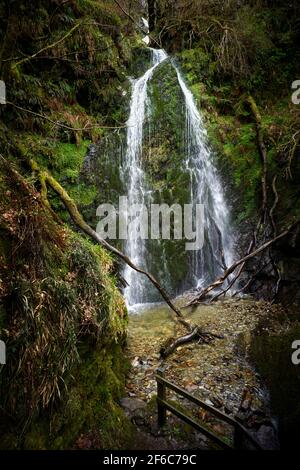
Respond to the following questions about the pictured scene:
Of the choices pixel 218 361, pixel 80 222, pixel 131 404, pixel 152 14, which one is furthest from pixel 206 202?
pixel 152 14

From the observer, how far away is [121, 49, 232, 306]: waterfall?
347 inches

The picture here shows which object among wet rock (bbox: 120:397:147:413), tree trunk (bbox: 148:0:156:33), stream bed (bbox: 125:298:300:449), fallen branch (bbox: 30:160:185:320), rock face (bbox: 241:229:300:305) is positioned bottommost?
wet rock (bbox: 120:397:147:413)

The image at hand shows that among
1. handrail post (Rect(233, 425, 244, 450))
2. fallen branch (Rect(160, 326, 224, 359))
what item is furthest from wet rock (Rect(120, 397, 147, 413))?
handrail post (Rect(233, 425, 244, 450))

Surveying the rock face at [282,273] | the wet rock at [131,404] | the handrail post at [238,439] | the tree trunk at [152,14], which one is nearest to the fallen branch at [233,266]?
the rock face at [282,273]

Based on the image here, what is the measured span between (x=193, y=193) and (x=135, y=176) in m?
1.93

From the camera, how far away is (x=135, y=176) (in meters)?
9.77

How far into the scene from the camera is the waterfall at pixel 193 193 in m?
8.81

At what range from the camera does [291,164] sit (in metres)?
8.62

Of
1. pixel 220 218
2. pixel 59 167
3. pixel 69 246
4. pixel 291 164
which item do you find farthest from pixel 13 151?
pixel 291 164

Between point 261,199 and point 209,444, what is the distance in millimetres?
7091

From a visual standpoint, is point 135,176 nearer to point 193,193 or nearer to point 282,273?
point 193,193

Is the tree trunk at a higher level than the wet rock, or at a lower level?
higher

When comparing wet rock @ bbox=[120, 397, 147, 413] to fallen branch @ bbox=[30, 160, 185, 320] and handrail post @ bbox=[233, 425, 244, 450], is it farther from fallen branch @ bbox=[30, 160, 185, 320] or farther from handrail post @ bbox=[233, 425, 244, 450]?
fallen branch @ bbox=[30, 160, 185, 320]
